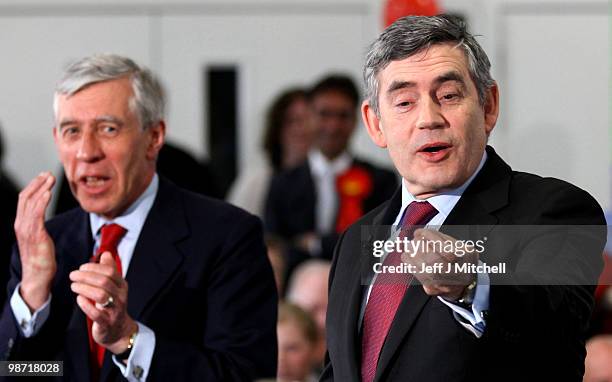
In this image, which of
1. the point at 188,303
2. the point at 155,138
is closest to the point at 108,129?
the point at 155,138

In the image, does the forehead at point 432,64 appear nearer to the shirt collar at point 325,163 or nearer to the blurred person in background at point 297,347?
the blurred person in background at point 297,347

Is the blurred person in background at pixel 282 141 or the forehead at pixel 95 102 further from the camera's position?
the blurred person in background at pixel 282 141

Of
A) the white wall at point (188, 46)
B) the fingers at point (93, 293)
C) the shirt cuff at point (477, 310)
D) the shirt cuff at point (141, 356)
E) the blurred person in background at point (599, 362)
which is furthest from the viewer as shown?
the white wall at point (188, 46)

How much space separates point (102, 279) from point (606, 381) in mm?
1293

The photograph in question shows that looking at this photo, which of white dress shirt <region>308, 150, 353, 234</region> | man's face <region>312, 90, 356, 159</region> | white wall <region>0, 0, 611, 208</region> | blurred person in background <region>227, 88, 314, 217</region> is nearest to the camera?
white dress shirt <region>308, 150, 353, 234</region>

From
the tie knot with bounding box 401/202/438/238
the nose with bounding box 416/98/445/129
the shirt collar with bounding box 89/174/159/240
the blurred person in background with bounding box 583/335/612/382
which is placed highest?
the nose with bounding box 416/98/445/129

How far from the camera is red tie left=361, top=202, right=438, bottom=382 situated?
1776 millimetres

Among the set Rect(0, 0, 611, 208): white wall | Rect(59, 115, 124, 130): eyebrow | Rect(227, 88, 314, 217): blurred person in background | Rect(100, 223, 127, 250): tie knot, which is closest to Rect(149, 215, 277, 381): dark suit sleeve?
Rect(100, 223, 127, 250): tie knot

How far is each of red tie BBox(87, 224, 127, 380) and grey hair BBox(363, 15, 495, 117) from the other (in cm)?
78

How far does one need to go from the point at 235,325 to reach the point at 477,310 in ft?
2.72

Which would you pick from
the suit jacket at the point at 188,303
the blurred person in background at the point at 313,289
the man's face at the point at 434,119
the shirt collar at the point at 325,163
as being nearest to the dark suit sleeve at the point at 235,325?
the suit jacket at the point at 188,303

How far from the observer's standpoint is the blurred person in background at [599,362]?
2783 millimetres

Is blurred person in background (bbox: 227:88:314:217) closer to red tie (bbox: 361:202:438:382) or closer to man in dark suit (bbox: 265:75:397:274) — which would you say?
man in dark suit (bbox: 265:75:397:274)

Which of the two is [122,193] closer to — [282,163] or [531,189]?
[531,189]
